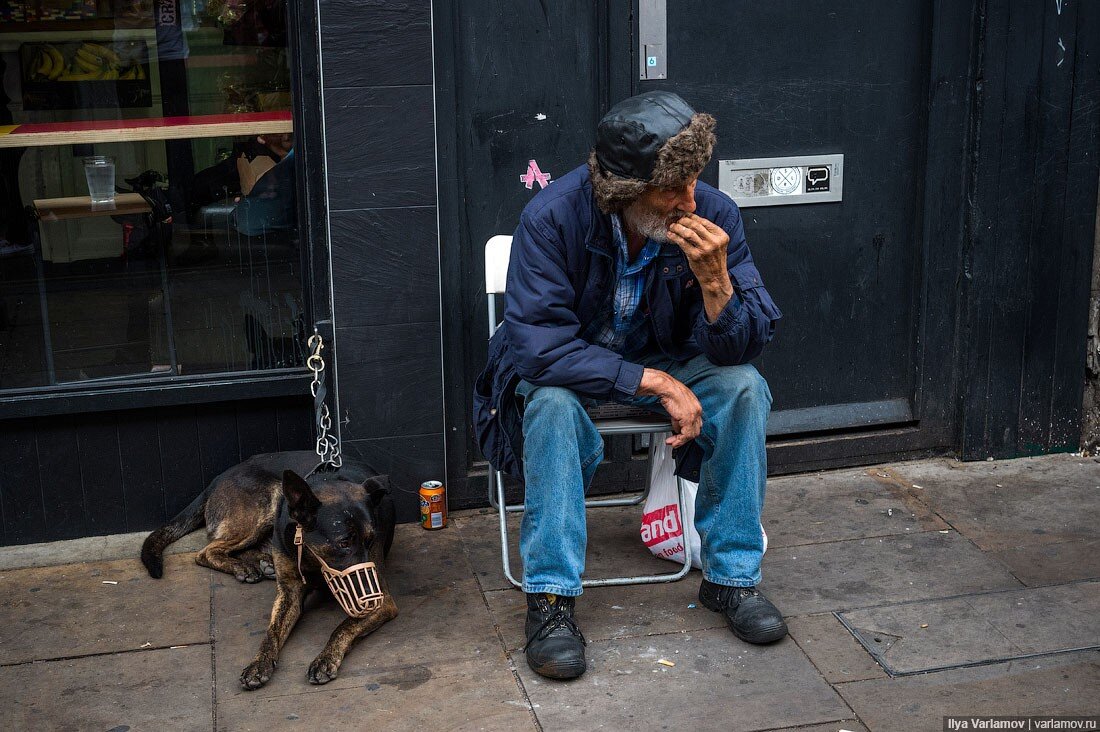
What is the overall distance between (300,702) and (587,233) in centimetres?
158

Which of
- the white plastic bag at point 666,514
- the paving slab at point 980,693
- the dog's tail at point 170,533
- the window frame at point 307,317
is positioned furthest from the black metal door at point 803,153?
the paving slab at point 980,693

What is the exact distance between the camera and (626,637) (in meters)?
3.70

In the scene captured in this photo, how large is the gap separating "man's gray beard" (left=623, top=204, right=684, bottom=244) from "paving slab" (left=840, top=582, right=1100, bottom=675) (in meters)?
1.35

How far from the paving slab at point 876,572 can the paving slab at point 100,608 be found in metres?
1.91

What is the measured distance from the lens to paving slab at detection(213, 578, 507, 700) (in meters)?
3.52

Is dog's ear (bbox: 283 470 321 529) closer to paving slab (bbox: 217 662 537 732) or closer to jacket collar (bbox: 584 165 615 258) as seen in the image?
paving slab (bbox: 217 662 537 732)

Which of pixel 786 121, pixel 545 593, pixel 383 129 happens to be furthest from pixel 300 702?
pixel 786 121

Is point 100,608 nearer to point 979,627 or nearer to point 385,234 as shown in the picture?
point 385,234

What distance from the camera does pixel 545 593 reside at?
360cm

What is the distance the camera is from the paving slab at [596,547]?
4156mm

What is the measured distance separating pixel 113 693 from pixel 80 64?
2.16 m

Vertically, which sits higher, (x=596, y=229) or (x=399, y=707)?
(x=596, y=229)

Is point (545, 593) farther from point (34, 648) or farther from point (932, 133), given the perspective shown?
point (932, 133)

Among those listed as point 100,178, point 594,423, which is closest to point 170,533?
point 100,178
